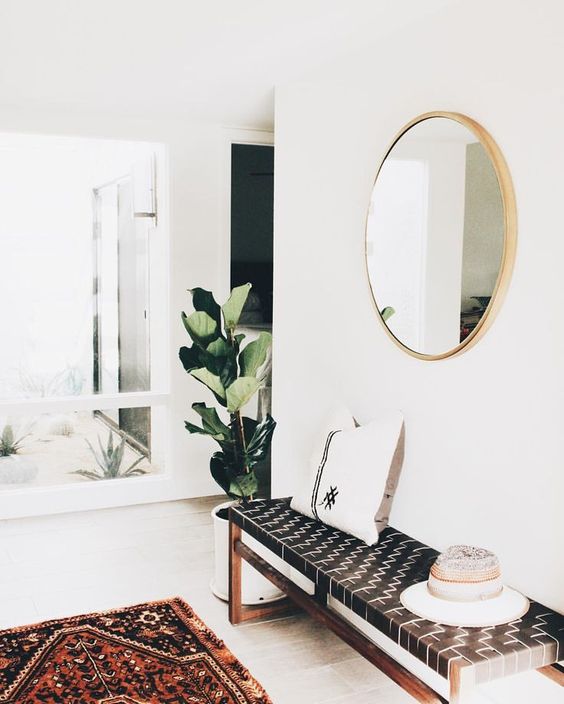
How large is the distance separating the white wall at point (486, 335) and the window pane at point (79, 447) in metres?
1.51

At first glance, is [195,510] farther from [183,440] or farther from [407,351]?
[407,351]

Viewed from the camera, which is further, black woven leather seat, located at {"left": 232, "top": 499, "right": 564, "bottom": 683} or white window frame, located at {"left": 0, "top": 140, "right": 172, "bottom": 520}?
white window frame, located at {"left": 0, "top": 140, "right": 172, "bottom": 520}

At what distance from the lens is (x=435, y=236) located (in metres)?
2.64

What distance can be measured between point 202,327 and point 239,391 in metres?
0.33

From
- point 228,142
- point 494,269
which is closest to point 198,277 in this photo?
point 228,142

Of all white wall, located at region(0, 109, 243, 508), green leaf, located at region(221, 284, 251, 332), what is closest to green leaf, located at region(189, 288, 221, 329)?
green leaf, located at region(221, 284, 251, 332)

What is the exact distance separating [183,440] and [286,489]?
1.44 metres

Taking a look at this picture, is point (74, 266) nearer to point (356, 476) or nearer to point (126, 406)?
point (126, 406)

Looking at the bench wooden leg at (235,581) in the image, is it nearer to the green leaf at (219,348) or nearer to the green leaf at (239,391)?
the green leaf at (239,391)

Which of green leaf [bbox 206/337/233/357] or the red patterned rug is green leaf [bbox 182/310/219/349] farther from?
the red patterned rug

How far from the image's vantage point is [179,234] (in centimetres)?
489

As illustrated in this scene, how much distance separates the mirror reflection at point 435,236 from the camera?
7.89 ft

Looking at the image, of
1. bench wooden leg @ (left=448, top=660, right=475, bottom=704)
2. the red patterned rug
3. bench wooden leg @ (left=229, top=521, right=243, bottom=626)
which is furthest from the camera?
bench wooden leg @ (left=229, top=521, right=243, bottom=626)

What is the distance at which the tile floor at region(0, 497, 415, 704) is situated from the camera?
2.77 m
